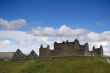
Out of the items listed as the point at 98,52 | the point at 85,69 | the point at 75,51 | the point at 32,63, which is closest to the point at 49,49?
the point at 75,51

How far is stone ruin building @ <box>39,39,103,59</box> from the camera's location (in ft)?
456

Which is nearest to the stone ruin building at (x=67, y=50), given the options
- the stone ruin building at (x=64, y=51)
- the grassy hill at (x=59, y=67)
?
the stone ruin building at (x=64, y=51)

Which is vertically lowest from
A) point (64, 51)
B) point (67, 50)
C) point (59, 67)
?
point (59, 67)

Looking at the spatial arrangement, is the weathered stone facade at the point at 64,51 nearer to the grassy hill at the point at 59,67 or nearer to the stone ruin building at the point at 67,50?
the stone ruin building at the point at 67,50

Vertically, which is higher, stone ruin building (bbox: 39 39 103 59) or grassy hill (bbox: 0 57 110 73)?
stone ruin building (bbox: 39 39 103 59)

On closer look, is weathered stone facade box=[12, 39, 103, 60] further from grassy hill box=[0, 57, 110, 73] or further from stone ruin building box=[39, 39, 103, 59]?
grassy hill box=[0, 57, 110, 73]

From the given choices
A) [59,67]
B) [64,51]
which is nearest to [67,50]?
[64,51]

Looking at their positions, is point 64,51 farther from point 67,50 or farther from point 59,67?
point 59,67

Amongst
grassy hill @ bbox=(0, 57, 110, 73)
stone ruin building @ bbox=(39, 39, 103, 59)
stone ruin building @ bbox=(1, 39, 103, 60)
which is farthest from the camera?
stone ruin building @ bbox=(39, 39, 103, 59)

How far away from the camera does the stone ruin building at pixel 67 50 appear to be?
13900 cm

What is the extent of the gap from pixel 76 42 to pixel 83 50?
18.8 ft

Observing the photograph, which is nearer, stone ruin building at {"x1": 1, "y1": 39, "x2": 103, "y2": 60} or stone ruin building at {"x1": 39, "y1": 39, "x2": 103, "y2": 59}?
stone ruin building at {"x1": 1, "y1": 39, "x2": 103, "y2": 60}

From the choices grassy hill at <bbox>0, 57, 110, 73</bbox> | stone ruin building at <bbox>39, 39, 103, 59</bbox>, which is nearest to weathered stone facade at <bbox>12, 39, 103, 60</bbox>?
stone ruin building at <bbox>39, 39, 103, 59</bbox>

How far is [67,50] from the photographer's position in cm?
14062
